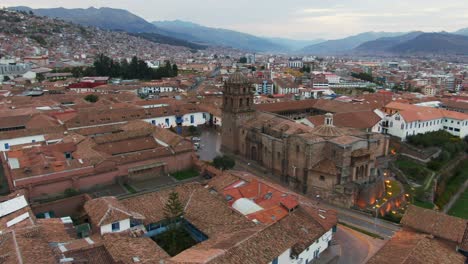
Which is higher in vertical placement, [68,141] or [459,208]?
[68,141]

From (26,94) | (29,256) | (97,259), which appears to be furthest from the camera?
(26,94)

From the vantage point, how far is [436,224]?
25078mm

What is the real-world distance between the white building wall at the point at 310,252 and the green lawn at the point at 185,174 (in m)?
18.2

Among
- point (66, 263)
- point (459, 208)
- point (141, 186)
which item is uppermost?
point (66, 263)

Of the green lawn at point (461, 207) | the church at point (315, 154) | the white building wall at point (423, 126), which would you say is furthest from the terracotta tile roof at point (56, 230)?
the white building wall at point (423, 126)

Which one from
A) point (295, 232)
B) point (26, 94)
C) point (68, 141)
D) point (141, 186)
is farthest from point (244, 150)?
point (26, 94)

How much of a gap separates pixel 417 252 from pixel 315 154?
16531mm

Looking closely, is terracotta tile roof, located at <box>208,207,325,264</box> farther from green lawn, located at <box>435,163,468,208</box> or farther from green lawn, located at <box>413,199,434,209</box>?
green lawn, located at <box>435,163,468,208</box>

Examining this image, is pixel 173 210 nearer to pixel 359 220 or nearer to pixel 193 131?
pixel 359 220

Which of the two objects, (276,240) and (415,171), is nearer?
(276,240)

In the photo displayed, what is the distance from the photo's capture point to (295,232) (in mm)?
23938

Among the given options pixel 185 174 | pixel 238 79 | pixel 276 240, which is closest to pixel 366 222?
pixel 276 240

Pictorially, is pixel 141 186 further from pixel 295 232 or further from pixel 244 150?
pixel 295 232

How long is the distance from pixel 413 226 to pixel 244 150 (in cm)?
2541
